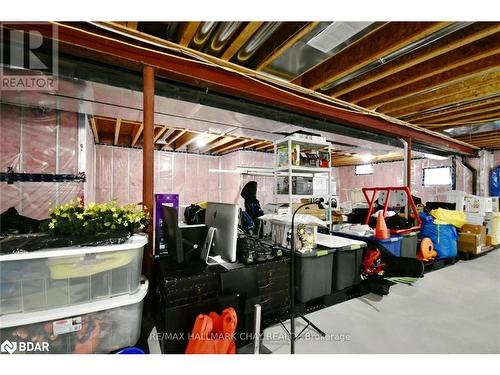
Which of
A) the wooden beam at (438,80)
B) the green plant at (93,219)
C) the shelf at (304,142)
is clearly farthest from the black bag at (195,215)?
the wooden beam at (438,80)

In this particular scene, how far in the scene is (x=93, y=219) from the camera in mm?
1593

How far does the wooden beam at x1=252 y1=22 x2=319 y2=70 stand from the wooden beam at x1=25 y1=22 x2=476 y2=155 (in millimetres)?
268

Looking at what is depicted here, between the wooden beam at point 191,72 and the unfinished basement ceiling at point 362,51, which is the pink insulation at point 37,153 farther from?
the unfinished basement ceiling at point 362,51

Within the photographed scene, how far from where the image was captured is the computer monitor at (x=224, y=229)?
6.09ft

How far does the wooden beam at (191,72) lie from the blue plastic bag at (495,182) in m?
6.13

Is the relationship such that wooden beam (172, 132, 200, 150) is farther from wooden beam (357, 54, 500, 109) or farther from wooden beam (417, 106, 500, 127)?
wooden beam (417, 106, 500, 127)

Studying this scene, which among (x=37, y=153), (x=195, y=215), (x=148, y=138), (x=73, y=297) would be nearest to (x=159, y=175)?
(x=37, y=153)

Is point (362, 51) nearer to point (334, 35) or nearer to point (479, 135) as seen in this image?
point (334, 35)

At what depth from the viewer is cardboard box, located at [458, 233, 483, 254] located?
4.28 meters

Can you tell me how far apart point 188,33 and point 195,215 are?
2.05m

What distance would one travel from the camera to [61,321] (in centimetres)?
139

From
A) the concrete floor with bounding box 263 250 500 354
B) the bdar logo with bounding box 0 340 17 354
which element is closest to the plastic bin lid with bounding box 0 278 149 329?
the bdar logo with bounding box 0 340 17 354
